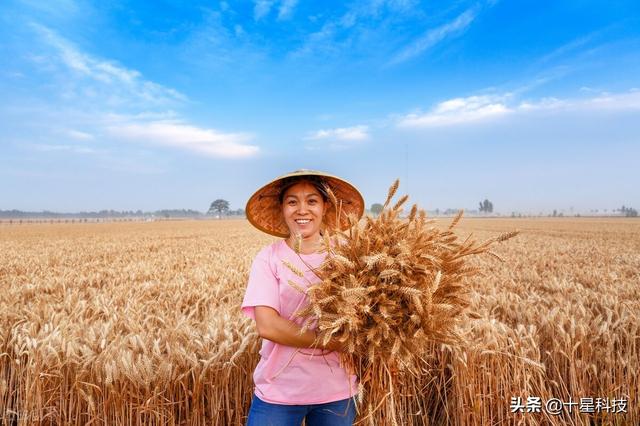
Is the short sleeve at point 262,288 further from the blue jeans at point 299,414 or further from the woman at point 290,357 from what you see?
the blue jeans at point 299,414

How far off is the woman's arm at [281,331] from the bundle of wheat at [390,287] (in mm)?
109

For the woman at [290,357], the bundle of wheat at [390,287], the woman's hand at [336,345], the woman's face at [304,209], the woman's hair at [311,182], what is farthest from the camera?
the woman's hair at [311,182]

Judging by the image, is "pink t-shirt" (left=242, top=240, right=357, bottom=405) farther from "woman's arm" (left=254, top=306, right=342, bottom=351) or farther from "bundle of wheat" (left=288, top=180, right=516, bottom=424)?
"bundle of wheat" (left=288, top=180, right=516, bottom=424)

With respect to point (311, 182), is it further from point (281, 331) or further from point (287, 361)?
point (287, 361)

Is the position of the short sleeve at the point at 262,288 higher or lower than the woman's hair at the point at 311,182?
lower

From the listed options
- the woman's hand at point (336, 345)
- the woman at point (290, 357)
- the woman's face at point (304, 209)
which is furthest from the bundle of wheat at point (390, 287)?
the woman's face at point (304, 209)

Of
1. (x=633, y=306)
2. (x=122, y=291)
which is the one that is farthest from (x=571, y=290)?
(x=122, y=291)

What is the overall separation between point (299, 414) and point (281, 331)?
1.99 ft

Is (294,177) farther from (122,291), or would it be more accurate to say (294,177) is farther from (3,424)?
(122,291)

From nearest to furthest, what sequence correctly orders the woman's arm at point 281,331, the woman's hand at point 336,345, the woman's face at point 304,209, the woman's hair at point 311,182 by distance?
the woman's hand at point 336,345
the woman's arm at point 281,331
the woman's face at point 304,209
the woman's hair at point 311,182

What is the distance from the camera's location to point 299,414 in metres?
2.43

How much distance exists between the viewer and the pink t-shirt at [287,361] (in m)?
2.38

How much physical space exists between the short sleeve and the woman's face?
34cm

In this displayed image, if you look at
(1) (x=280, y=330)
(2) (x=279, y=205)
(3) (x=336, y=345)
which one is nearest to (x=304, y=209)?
(2) (x=279, y=205)
